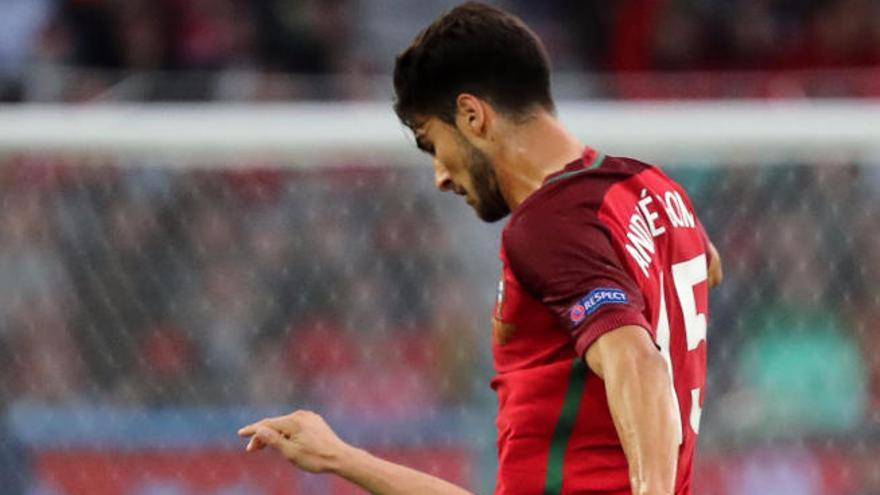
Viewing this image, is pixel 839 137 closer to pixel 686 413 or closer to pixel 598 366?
pixel 686 413

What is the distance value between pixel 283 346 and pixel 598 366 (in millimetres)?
1499

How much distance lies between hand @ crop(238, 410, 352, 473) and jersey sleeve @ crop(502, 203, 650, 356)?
0.41 meters

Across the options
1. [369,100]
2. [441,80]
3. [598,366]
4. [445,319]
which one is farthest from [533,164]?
[369,100]

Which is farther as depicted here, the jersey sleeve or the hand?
the hand

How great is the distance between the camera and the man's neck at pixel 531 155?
2229 millimetres

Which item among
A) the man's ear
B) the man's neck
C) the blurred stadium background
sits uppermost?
the blurred stadium background

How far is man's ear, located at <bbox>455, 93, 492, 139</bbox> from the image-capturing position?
2238 mm

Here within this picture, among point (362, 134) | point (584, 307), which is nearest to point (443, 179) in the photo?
point (584, 307)

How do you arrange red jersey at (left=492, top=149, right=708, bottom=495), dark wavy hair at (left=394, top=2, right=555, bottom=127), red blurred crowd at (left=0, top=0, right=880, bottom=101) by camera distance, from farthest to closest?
red blurred crowd at (left=0, top=0, right=880, bottom=101)
dark wavy hair at (left=394, top=2, right=555, bottom=127)
red jersey at (left=492, top=149, right=708, bottom=495)

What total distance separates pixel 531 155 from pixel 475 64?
0.48 ft

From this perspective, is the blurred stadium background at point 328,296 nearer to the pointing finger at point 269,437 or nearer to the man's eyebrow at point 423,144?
the man's eyebrow at point 423,144

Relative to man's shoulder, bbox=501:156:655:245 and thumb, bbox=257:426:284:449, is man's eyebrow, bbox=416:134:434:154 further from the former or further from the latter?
thumb, bbox=257:426:284:449

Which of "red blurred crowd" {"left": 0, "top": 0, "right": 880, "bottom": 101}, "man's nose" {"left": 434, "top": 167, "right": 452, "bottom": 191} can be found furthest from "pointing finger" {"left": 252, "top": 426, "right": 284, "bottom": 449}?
"red blurred crowd" {"left": 0, "top": 0, "right": 880, "bottom": 101}

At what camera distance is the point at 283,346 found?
11.0ft
